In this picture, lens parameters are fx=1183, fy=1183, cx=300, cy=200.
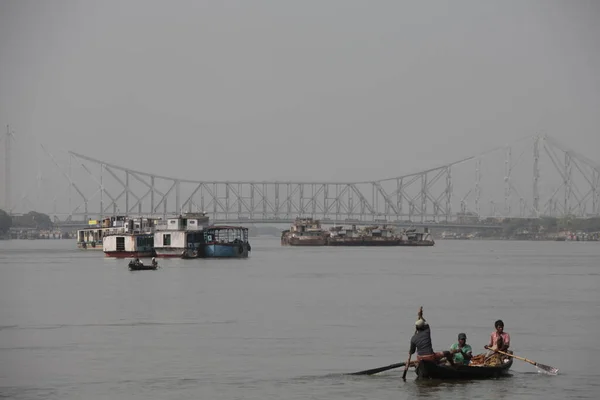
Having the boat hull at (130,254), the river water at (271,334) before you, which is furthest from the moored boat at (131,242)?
the river water at (271,334)

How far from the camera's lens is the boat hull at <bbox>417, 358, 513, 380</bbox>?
3141 cm

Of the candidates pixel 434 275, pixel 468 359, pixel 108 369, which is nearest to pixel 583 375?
pixel 468 359

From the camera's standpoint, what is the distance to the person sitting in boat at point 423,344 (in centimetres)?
3070

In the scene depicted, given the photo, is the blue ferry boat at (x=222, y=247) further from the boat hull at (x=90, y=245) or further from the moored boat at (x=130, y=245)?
the boat hull at (x=90, y=245)

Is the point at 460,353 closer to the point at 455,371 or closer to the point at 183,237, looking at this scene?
the point at 455,371

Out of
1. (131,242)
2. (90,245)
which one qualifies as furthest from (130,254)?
(90,245)

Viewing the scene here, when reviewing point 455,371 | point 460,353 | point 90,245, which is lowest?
point 455,371

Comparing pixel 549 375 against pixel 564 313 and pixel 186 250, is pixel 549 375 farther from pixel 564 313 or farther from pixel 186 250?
pixel 186 250

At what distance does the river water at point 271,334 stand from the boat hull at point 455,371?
28 cm

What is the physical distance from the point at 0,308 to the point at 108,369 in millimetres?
24585

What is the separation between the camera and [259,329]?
4566 cm

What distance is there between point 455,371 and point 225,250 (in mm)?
96523

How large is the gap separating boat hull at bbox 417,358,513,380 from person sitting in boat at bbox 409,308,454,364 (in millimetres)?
184

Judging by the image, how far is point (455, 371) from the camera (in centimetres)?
3156
